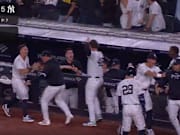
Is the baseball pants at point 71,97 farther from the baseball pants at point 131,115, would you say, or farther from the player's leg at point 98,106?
the baseball pants at point 131,115

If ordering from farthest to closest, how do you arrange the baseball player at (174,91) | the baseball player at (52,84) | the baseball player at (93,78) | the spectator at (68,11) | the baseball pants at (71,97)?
the spectator at (68,11), the baseball pants at (71,97), the baseball player at (93,78), the baseball player at (52,84), the baseball player at (174,91)

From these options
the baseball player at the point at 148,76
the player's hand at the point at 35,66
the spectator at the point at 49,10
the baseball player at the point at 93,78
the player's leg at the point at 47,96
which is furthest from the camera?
the spectator at the point at 49,10

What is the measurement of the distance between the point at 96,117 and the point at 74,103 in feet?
3.46

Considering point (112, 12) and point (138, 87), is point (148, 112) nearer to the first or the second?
point (138, 87)

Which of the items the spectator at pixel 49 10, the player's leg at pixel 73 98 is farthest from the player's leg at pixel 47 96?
the spectator at pixel 49 10

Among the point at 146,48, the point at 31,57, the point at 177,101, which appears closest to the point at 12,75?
the point at 31,57

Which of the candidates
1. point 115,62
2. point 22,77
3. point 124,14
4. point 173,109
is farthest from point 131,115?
point 124,14

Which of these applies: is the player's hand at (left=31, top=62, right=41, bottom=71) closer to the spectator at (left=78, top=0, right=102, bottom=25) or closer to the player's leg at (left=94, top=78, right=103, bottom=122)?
the player's leg at (left=94, top=78, right=103, bottom=122)

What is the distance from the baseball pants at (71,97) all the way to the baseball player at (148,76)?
2.56 meters

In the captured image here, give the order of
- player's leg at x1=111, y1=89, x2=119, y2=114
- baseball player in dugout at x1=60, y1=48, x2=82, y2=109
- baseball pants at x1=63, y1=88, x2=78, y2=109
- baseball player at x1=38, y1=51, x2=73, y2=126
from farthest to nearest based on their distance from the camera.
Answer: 1. baseball pants at x1=63, y1=88, x2=78, y2=109
2. player's leg at x1=111, y1=89, x2=119, y2=114
3. baseball player in dugout at x1=60, y1=48, x2=82, y2=109
4. baseball player at x1=38, y1=51, x2=73, y2=126

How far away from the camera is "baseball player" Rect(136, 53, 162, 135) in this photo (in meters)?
14.5

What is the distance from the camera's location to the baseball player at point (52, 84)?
1523 cm

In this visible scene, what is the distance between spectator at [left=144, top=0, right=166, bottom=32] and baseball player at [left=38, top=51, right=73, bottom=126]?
3242 mm

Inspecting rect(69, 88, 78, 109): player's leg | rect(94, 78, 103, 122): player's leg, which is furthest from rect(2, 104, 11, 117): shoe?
rect(94, 78, 103, 122): player's leg
